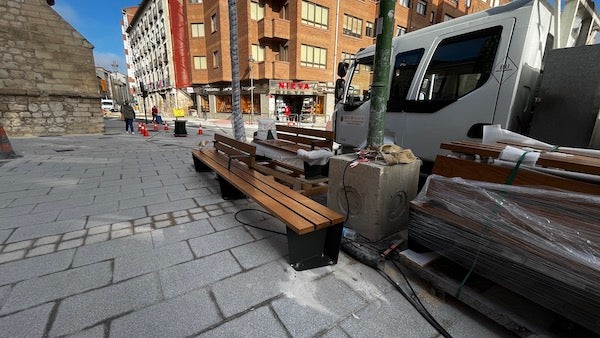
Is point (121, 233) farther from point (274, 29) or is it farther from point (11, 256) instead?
point (274, 29)

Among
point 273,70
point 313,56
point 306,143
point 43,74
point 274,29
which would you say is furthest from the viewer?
point 313,56

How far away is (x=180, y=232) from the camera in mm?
3008

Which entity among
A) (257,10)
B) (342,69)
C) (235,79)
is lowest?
(235,79)

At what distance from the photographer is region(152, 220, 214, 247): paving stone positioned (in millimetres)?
2826

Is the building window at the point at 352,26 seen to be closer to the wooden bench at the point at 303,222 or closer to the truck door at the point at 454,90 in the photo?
the truck door at the point at 454,90

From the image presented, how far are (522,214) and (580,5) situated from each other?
4438 mm

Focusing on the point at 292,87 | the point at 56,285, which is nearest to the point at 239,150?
the point at 56,285

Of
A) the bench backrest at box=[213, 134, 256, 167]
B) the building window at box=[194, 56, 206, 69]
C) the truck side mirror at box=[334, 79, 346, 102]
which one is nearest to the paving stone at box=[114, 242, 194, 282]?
the bench backrest at box=[213, 134, 256, 167]

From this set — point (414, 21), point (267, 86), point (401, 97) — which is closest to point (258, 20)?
point (267, 86)

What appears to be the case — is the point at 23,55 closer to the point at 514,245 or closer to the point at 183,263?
the point at 183,263

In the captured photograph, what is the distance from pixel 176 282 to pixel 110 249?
993mm

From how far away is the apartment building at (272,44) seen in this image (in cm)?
2275

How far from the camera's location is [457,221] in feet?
6.20

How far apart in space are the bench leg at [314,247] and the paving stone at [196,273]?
1.73 ft
